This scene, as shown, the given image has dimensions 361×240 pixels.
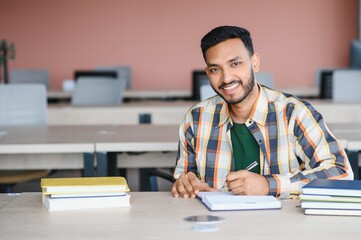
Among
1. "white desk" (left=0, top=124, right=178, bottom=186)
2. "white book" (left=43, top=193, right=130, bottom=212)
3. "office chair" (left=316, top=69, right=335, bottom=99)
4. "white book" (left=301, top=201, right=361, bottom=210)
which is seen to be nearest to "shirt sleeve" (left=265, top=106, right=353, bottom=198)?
"white book" (left=301, top=201, right=361, bottom=210)

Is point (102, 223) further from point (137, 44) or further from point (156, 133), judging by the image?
point (137, 44)

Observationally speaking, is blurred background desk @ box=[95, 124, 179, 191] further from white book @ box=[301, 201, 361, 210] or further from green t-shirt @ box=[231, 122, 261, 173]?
white book @ box=[301, 201, 361, 210]

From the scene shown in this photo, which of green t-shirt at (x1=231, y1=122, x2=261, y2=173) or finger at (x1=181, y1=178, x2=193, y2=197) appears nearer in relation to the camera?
finger at (x1=181, y1=178, x2=193, y2=197)

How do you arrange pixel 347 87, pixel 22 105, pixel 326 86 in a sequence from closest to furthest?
pixel 22 105 → pixel 347 87 → pixel 326 86

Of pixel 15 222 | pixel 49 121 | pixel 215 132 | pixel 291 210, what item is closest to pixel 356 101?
pixel 49 121

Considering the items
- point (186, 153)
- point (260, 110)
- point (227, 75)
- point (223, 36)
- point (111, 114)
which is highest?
point (223, 36)

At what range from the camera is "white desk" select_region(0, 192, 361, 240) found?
1787 millimetres

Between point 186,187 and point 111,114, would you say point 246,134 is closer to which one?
point 186,187

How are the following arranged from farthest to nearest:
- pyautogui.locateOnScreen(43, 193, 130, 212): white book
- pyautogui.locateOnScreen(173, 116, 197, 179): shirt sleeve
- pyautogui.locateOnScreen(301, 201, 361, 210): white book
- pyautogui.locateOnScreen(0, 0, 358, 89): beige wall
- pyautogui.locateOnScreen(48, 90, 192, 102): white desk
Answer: pyautogui.locateOnScreen(0, 0, 358, 89): beige wall
pyautogui.locateOnScreen(48, 90, 192, 102): white desk
pyautogui.locateOnScreen(173, 116, 197, 179): shirt sleeve
pyautogui.locateOnScreen(43, 193, 130, 212): white book
pyautogui.locateOnScreen(301, 201, 361, 210): white book

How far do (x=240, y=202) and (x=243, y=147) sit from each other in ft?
1.86

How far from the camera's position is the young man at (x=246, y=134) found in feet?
7.88

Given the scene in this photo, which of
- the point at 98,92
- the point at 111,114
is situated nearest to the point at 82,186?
the point at 111,114

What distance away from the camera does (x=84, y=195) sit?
2.08 metres

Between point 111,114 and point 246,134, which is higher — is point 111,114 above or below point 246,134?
below
